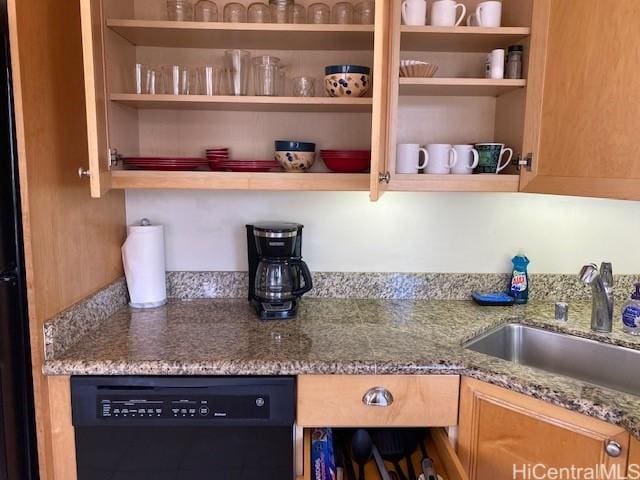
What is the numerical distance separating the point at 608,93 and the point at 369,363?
92cm

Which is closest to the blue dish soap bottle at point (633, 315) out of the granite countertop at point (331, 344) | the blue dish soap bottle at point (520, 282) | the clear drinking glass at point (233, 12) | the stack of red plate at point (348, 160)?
the granite countertop at point (331, 344)

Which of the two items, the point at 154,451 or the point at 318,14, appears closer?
the point at 154,451

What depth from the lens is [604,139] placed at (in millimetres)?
1191

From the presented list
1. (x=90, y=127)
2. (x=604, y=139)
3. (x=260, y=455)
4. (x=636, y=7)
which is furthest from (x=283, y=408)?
(x=636, y=7)

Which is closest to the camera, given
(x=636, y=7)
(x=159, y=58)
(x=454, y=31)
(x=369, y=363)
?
(x=636, y=7)

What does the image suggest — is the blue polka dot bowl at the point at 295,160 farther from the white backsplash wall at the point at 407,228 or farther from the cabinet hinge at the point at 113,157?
the cabinet hinge at the point at 113,157

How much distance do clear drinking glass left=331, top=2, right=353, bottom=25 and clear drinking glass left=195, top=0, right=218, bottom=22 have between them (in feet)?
1.28

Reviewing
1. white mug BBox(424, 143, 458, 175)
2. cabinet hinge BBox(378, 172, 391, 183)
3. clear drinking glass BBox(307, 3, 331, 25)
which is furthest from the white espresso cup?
clear drinking glass BBox(307, 3, 331, 25)

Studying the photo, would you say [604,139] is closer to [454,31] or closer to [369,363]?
[454,31]

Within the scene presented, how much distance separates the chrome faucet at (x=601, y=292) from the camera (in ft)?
4.74

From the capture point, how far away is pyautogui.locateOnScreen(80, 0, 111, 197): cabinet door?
3.70 feet

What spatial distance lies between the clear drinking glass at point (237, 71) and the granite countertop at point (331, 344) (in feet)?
2.47

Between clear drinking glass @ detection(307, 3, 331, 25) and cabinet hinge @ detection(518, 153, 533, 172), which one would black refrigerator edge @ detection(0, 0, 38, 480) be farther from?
cabinet hinge @ detection(518, 153, 533, 172)

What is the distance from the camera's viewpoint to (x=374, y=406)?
1.23 m
